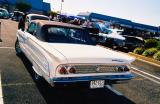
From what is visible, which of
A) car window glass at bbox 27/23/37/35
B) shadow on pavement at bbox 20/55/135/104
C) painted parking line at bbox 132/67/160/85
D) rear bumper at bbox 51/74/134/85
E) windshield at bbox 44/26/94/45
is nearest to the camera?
rear bumper at bbox 51/74/134/85

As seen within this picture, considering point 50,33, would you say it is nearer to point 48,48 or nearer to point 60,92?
point 48,48

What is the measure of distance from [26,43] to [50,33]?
4.51 feet

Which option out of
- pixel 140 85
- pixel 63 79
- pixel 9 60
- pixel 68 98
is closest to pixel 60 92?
pixel 68 98

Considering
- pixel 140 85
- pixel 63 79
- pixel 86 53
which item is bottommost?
pixel 140 85

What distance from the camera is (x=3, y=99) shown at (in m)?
5.20

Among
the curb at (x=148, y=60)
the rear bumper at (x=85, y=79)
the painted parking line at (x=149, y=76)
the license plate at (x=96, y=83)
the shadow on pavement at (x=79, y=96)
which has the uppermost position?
the rear bumper at (x=85, y=79)

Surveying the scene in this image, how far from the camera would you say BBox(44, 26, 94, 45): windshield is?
251 inches

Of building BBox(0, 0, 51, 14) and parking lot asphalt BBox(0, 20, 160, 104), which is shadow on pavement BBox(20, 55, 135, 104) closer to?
parking lot asphalt BBox(0, 20, 160, 104)

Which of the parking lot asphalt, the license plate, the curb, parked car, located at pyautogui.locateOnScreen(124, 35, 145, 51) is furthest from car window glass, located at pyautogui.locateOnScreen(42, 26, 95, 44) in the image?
parked car, located at pyautogui.locateOnScreen(124, 35, 145, 51)

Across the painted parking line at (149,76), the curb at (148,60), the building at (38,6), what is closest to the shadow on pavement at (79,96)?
the painted parking line at (149,76)

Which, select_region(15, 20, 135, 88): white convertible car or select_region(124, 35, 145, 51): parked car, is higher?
select_region(15, 20, 135, 88): white convertible car

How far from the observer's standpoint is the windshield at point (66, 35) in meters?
6.37

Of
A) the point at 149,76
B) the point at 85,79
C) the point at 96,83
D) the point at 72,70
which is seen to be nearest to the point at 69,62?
the point at 72,70

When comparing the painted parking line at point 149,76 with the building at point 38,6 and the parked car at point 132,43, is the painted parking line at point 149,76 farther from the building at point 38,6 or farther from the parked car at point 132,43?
the building at point 38,6
